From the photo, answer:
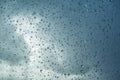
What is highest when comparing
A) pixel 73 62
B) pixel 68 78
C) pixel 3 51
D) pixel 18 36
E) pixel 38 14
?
pixel 38 14

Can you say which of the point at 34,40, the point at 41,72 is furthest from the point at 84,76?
the point at 34,40

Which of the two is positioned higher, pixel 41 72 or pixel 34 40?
pixel 34 40

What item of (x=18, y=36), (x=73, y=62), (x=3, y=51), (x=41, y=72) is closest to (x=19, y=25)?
(x=18, y=36)

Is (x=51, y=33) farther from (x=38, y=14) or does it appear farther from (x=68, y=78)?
(x=68, y=78)

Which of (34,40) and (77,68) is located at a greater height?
(34,40)

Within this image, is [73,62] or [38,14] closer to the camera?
[38,14]

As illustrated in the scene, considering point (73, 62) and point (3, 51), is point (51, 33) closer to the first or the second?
point (73, 62)

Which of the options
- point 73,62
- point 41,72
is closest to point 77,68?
point 73,62

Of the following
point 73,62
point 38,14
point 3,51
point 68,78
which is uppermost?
point 38,14
